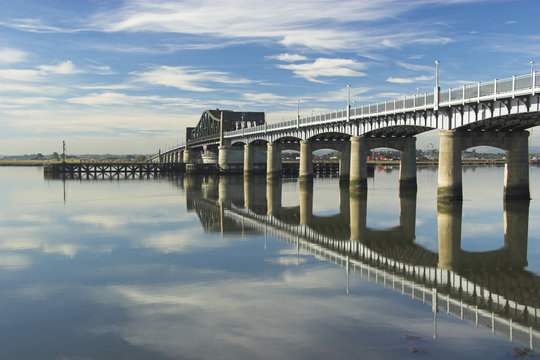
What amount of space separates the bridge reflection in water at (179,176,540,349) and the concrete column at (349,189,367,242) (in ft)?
0.20

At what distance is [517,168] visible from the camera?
151ft

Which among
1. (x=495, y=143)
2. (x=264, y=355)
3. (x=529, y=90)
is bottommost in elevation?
(x=264, y=355)

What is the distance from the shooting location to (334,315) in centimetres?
1448

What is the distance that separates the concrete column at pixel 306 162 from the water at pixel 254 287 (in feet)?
135

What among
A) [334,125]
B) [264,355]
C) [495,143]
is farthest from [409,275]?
[334,125]

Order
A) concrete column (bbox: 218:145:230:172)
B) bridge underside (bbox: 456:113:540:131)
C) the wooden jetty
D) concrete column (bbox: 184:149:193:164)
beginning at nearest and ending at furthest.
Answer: bridge underside (bbox: 456:113:540:131)
concrete column (bbox: 218:145:230:172)
the wooden jetty
concrete column (bbox: 184:149:193:164)

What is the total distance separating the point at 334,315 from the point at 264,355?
3.38 meters

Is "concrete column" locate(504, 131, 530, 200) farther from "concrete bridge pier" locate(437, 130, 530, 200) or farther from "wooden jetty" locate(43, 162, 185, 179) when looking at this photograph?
"wooden jetty" locate(43, 162, 185, 179)

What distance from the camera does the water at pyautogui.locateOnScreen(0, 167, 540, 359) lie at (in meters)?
12.4

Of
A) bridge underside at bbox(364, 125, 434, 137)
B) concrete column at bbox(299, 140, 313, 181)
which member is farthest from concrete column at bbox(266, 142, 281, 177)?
bridge underside at bbox(364, 125, 434, 137)

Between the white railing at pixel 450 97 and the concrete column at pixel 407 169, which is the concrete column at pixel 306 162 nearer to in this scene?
the white railing at pixel 450 97

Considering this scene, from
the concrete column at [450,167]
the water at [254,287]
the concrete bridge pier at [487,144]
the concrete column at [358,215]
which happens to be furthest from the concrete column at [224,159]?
the water at [254,287]

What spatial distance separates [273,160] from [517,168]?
50950 mm

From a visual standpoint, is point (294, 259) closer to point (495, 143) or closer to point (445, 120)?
point (445, 120)
